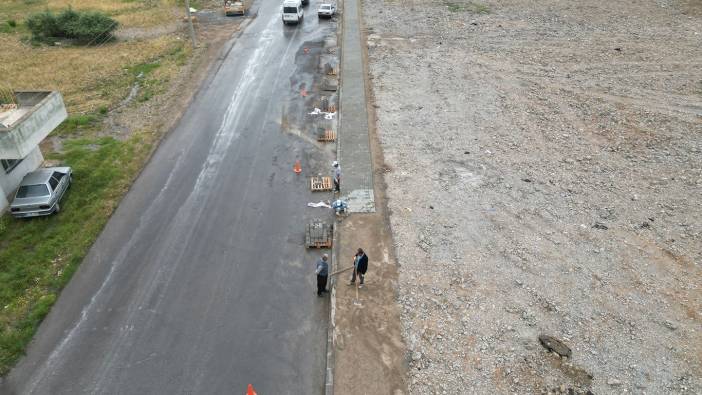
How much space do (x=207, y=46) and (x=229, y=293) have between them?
25.2 m

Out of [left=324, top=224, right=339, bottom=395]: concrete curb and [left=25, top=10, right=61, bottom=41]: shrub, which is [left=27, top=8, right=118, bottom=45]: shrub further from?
[left=324, top=224, right=339, bottom=395]: concrete curb

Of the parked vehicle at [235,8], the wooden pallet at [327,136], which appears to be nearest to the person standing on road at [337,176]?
the wooden pallet at [327,136]

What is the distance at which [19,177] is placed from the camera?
19.2 m

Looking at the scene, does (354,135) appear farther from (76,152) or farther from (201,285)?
(76,152)

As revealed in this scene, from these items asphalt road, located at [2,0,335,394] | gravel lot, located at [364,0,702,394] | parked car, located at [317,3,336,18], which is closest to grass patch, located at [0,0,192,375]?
asphalt road, located at [2,0,335,394]

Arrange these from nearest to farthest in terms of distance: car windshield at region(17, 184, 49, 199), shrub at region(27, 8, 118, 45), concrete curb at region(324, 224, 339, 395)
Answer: concrete curb at region(324, 224, 339, 395) < car windshield at region(17, 184, 49, 199) < shrub at region(27, 8, 118, 45)

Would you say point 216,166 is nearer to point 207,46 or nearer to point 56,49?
point 207,46

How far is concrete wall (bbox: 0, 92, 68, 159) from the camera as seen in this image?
16531 mm

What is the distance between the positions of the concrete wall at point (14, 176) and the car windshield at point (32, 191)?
2.71 ft

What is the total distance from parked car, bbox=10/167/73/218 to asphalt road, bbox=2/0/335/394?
2.32 m

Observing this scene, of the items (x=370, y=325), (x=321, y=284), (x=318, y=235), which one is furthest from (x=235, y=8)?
(x=370, y=325)

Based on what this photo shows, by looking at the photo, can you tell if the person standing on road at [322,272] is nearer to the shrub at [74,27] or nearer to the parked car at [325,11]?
the parked car at [325,11]

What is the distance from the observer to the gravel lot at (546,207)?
488 inches

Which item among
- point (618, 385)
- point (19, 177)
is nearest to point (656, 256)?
point (618, 385)
